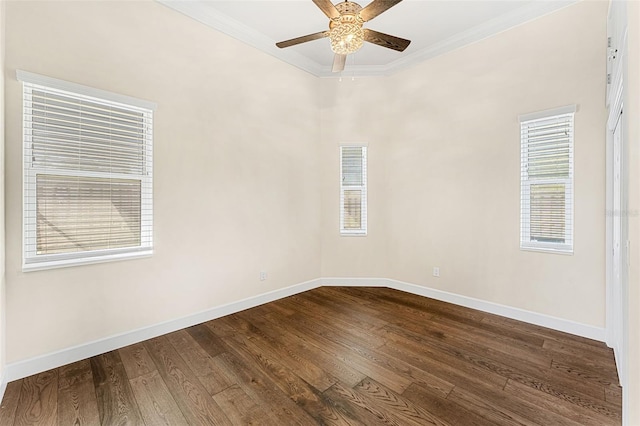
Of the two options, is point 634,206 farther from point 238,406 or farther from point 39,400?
point 39,400

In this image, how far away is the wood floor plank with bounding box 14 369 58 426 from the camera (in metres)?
1.71

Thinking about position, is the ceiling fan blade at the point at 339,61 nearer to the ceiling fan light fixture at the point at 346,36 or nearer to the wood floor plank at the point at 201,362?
the ceiling fan light fixture at the point at 346,36

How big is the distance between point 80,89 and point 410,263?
13.9 feet

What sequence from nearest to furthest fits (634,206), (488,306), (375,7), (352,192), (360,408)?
(634,206)
(360,408)
(375,7)
(488,306)
(352,192)

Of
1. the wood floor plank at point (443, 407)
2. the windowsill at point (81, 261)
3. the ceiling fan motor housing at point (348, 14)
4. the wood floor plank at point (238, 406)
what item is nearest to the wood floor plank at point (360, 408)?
the wood floor plank at point (443, 407)

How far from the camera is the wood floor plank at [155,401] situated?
170 cm

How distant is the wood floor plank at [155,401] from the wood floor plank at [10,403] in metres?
0.63

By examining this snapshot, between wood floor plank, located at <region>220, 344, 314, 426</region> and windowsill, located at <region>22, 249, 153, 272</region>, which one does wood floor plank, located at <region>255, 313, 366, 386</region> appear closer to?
wood floor plank, located at <region>220, 344, 314, 426</region>

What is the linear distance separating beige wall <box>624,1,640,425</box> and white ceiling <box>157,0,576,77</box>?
7.07 ft

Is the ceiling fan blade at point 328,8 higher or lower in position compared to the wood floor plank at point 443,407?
higher

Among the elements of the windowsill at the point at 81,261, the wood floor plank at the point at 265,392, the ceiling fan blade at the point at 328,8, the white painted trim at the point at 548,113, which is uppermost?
the ceiling fan blade at the point at 328,8

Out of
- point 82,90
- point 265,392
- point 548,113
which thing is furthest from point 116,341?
point 548,113

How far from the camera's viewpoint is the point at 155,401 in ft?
6.11

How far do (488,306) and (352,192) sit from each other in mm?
2398
